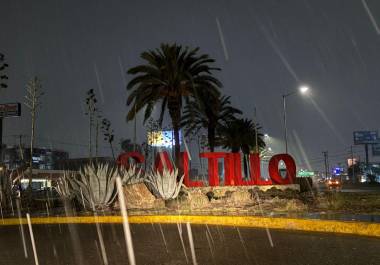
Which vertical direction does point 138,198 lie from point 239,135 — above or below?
below

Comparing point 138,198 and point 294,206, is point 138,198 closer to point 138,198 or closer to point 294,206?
point 138,198

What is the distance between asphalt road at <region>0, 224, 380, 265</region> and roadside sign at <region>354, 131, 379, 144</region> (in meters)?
145

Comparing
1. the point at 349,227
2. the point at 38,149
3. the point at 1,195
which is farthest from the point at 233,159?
the point at 38,149

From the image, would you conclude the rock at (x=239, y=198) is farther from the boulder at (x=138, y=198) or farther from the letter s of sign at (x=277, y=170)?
the letter s of sign at (x=277, y=170)

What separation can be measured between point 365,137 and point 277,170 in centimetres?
12773

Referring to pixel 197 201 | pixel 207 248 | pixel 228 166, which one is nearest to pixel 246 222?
pixel 207 248

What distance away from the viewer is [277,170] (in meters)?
29.8

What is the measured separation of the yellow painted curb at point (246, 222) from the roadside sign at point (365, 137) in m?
142

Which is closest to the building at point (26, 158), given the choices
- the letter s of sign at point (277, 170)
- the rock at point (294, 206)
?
the letter s of sign at point (277, 170)

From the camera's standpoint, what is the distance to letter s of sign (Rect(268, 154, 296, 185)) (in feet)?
97.4

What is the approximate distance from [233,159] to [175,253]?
20482mm

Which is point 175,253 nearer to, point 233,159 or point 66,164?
point 233,159

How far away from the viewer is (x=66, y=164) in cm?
16725

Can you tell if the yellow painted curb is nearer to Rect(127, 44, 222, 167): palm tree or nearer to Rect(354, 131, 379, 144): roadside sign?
Rect(127, 44, 222, 167): palm tree
